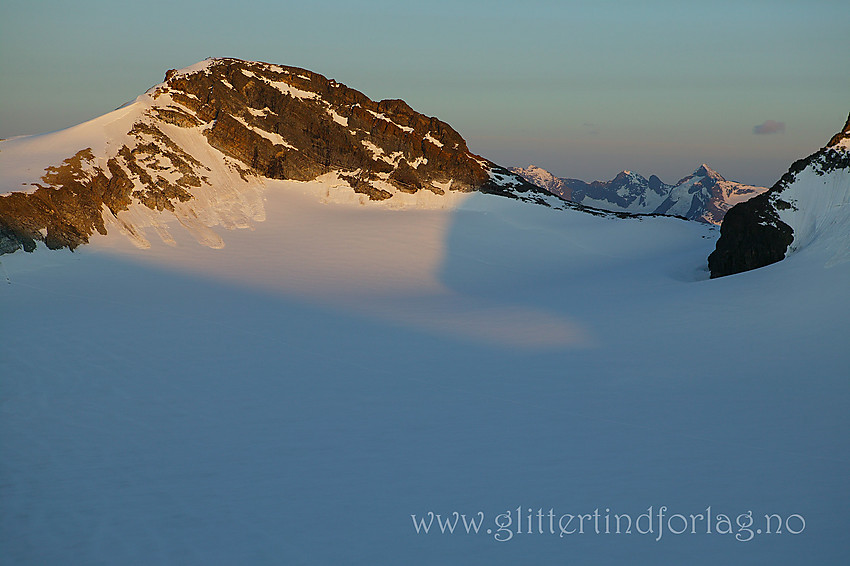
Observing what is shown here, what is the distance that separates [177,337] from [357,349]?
654 cm

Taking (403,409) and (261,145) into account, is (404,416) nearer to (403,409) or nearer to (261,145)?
(403,409)

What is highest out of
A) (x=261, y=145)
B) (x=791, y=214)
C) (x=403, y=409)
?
(x=261, y=145)

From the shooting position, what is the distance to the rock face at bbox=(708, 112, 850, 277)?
1134 inches

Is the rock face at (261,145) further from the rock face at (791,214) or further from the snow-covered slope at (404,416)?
the rock face at (791,214)

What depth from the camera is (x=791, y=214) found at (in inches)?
1193

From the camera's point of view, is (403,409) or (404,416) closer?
(404,416)

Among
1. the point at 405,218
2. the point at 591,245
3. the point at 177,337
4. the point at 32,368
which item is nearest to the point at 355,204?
the point at 405,218

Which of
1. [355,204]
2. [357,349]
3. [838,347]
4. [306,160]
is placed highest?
[306,160]

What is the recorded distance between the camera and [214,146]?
177ft

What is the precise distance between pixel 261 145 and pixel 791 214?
44.4 metres

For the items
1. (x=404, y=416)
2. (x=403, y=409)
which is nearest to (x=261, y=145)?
(x=403, y=409)

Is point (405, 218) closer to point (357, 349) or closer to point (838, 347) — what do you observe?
point (357, 349)

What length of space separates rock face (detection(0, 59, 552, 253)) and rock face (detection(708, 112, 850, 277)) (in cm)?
2999

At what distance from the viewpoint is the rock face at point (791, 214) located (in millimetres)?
28812
